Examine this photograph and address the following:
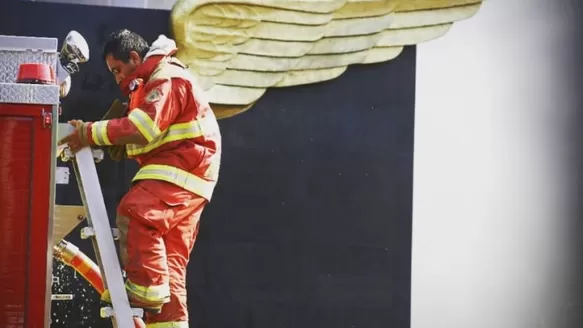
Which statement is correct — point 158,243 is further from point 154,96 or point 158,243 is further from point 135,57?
point 135,57

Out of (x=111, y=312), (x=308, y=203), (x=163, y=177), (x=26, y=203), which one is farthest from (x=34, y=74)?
(x=308, y=203)

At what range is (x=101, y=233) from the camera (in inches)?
134

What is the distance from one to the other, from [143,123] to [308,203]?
5.45 ft

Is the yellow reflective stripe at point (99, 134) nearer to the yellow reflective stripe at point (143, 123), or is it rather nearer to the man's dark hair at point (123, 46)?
the yellow reflective stripe at point (143, 123)

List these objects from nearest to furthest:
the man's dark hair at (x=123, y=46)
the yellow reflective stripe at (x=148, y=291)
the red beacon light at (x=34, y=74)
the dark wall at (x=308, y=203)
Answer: the red beacon light at (x=34, y=74) → the yellow reflective stripe at (x=148, y=291) → the man's dark hair at (x=123, y=46) → the dark wall at (x=308, y=203)

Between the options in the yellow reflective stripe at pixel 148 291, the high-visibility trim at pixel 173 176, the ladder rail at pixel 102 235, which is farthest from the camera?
the high-visibility trim at pixel 173 176

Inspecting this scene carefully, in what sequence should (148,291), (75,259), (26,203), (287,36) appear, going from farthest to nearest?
(287,36), (75,259), (148,291), (26,203)

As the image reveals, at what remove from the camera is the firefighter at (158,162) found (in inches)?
139

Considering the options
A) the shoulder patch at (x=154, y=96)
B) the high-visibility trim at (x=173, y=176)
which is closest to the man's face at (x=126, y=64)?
the shoulder patch at (x=154, y=96)

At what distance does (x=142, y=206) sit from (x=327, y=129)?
1688 millimetres

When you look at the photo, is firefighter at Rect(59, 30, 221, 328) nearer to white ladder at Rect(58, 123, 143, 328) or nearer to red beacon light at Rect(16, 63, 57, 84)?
white ladder at Rect(58, 123, 143, 328)

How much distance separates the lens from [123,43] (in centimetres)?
377

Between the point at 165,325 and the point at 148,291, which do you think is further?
the point at 165,325

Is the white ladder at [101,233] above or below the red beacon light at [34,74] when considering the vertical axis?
below
